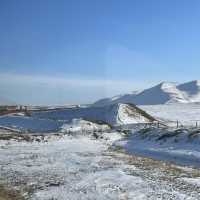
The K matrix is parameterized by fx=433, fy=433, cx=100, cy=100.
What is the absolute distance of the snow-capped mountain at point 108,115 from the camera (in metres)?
78.2

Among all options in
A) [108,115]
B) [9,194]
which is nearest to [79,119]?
[108,115]

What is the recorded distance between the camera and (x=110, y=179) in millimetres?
24656

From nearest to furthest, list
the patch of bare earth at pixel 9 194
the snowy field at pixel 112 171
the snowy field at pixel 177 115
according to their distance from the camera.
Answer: the patch of bare earth at pixel 9 194
the snowy field at pixel 112 171
the snowy field at pixel 177 115

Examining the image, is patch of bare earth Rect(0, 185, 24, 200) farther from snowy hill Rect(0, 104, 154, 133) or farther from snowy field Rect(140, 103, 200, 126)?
snowy field Rect(140, 103, 200, 126)

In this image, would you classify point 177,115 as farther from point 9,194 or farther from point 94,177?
point 9,194

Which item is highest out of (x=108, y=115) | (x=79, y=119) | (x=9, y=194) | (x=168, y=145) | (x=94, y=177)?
(x=108, y=115)

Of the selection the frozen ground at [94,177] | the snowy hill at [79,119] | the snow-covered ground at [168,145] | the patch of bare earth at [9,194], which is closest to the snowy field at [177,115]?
the snowy hill at [79,119]

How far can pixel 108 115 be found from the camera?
3204 inches

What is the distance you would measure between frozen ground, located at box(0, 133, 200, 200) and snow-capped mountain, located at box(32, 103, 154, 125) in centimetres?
4021

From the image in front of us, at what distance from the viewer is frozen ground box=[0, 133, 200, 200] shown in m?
20.9

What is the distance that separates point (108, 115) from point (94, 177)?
5607cm

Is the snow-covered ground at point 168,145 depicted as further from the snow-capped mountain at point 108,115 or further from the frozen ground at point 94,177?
the snow-capped mountain at point 108,115

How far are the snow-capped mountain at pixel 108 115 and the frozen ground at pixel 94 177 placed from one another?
4021 cm

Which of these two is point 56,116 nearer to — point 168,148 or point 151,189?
point 168,148
